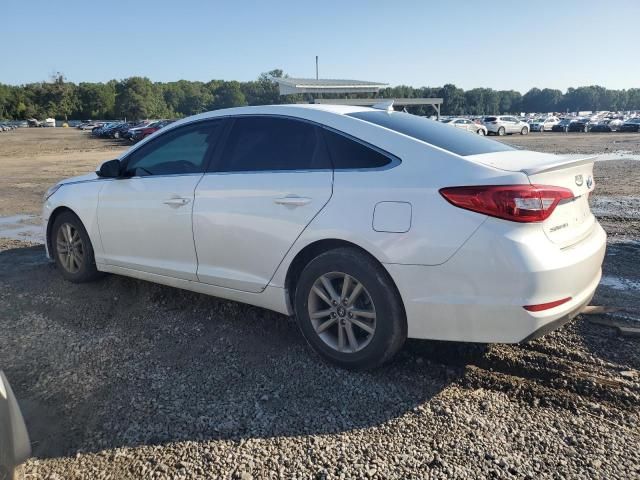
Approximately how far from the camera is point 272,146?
388 cm

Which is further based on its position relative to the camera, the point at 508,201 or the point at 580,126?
the point at 580,126

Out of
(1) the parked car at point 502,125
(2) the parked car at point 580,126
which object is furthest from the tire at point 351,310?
(2) the parked car at point 580,126

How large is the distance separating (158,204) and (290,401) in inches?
80.5

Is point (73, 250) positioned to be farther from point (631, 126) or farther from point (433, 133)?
point (631, 126)

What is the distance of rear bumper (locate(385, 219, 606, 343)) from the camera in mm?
2857

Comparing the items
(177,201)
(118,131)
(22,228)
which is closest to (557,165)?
(177,201)

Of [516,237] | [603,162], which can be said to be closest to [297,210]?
[516,237]

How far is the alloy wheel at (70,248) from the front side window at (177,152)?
102 centimetres

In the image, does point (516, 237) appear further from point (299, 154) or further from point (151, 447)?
point (151, 447)

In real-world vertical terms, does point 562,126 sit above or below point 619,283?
below

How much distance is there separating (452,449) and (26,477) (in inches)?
81.2

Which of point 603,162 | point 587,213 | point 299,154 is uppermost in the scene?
point 299,154

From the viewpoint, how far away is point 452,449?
2.69 meters

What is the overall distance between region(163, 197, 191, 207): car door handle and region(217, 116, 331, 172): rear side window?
14.8 inches
